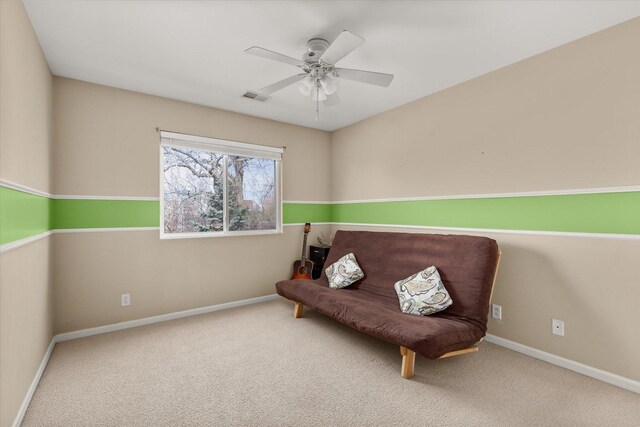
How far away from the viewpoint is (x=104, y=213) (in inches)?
115

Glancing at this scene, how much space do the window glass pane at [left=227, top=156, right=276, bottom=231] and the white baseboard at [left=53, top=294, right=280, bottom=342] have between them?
2.95 ft

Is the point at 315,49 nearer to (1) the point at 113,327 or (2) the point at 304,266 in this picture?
(2) the point at 304,266

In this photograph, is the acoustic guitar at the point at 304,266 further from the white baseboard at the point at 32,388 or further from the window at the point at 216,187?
the white baseboard at the point at 32,388

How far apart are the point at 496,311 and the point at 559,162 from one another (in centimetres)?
131

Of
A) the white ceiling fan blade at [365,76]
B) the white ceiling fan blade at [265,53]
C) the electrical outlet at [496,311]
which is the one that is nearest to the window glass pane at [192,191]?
the white ceiling fan blade at [265,53]

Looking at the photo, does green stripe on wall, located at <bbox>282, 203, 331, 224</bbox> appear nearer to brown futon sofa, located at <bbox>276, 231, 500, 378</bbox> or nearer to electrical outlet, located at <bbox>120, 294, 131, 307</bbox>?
brown futon sofa, located at <bbox>276, 231, 500, 378</bbox>

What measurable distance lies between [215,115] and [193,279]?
6.19ft

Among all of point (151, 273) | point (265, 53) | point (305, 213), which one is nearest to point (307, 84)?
point (265, 53)

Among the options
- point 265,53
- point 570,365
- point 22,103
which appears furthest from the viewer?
point 570,365

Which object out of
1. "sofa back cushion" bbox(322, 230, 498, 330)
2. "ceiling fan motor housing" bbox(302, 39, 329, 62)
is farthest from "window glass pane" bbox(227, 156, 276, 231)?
"ceiling fan motor housing" bbox(302, 39, 329, 62)

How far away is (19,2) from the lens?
176 centimetres

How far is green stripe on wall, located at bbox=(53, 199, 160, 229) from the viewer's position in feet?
8.97

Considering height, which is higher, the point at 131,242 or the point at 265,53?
the point at 265,53

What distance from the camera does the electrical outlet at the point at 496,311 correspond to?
264 centimetres
